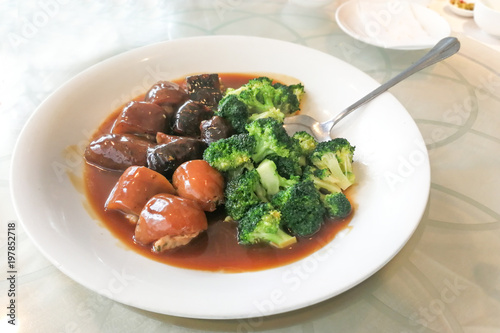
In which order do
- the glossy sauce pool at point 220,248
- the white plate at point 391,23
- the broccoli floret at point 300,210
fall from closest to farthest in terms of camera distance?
1. the glossy sauce pool at point 220,248
2. the broccoli floret at point 300,210
3. the white plate at point 391,23

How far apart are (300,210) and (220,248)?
0.40 metres

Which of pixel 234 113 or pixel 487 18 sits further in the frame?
pixel 487 18

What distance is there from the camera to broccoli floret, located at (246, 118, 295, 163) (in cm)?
204

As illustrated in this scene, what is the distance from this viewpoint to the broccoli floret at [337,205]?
189 cm

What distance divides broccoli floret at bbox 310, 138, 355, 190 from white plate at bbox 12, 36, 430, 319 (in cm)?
9

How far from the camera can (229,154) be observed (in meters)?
2.00

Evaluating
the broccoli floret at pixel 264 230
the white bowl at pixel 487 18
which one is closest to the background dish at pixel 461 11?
the white bowl at pixel 487 18

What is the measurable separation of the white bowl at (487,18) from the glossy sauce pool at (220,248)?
2178mm

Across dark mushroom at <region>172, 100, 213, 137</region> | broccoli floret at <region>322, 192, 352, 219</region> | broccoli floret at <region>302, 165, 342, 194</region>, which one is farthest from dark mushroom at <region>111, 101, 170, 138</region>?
broccoli floret at <region>322, 192, 352, 219</region>

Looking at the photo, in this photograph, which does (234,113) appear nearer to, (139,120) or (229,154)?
(229,154)

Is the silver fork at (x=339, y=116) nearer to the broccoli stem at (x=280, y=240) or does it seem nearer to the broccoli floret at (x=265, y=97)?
the broccoli floret at (x=265, y=97)

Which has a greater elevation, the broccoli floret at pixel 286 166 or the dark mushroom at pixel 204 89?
the dark mushroom at pixel 204 89

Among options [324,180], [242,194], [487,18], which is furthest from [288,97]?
[487,18]

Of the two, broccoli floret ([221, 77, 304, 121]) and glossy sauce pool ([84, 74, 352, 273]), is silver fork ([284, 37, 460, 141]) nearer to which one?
broccoli floret ([221, 77, 304, 121])
